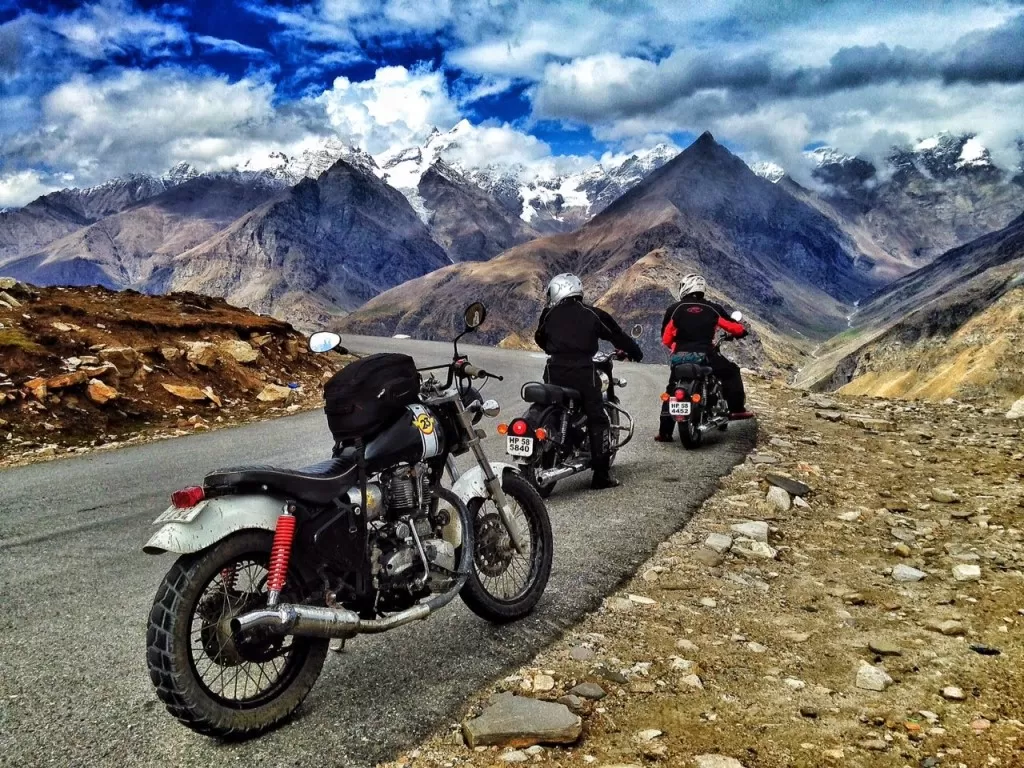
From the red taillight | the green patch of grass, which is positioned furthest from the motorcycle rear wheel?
the green patch of grass

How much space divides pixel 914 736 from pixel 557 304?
20.0 ft

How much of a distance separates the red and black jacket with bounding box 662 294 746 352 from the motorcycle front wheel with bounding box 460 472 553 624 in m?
6.80

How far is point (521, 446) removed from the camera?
8.26m

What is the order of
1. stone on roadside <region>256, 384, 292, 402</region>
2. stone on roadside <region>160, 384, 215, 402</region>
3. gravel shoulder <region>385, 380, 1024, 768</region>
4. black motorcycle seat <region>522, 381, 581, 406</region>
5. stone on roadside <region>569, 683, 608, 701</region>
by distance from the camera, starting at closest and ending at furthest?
gravel shoulder <region>385, 380, 1024, 768</region> → stone on roadside <region>569, 683, 608, 701</region> → black motorcycle seat <region>522, 381, 581, 406</region> → stone on roadside <region>160, 384, 215, 402</region> → stone on roadside <region>256, 384, 292, 402</region>

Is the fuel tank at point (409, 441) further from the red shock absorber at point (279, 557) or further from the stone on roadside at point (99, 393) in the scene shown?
the stone on roadside at point (99, 393)

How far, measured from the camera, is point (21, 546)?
715 centimetres

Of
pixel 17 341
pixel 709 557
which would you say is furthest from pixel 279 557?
pixel 17 341

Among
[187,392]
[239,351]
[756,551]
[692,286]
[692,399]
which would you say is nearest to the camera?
[756,551]

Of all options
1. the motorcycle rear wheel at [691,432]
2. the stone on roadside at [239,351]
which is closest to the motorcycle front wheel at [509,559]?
the motorcycle rear wheel at [691,432]

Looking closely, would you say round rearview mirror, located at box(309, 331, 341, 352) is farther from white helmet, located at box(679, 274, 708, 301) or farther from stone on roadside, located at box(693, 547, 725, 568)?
white helmet, located at box(679, 274, 708, 301)

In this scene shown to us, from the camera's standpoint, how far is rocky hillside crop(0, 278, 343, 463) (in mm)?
13445

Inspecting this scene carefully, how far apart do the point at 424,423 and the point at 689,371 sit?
7379mm

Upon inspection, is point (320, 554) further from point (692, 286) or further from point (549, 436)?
point (692, 286)

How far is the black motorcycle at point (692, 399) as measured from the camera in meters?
11.1
